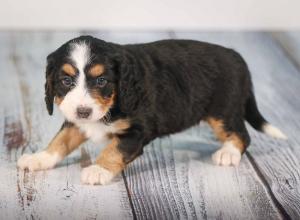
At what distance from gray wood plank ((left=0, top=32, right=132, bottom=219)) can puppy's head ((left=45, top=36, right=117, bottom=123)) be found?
26 centimetres

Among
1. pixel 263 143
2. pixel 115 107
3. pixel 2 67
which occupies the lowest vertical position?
pixel 2 67

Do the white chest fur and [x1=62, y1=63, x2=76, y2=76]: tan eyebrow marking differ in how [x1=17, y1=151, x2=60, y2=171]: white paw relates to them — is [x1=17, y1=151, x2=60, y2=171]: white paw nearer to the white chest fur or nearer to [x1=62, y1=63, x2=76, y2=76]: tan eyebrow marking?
the white chest fur

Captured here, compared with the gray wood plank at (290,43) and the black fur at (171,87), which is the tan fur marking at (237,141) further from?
the gray wood plank at (290,43)

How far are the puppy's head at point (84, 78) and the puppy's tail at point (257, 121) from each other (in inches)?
29.1

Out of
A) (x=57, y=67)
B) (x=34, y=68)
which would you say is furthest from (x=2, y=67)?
(x=57, y=67)

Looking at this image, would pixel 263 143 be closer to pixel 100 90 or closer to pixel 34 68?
pixel 100 90

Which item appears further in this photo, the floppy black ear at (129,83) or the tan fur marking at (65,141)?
the tan fur marking at (65,141)

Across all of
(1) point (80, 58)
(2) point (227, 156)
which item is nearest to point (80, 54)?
(1) point (80, 58)

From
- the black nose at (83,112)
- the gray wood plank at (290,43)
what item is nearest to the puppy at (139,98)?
the black nose at (83,112)

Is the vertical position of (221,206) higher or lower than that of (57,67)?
lower

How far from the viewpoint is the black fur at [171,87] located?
2.52m

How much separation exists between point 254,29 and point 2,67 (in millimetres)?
1350

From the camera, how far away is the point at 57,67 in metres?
2.48

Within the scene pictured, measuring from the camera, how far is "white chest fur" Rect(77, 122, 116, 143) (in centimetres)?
263
